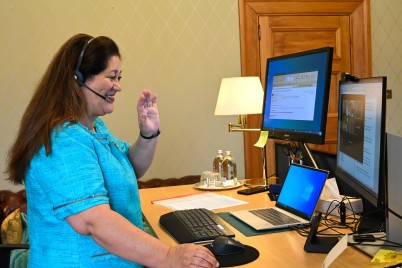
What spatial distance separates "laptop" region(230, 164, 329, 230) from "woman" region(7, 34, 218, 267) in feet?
1.31

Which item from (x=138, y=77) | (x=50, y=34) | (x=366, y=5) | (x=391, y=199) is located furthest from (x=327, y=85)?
(x=366, y=5)

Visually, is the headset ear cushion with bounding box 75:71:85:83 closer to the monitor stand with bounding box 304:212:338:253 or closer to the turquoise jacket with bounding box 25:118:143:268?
the turquoise jacket with bounding box 25:118:143:268

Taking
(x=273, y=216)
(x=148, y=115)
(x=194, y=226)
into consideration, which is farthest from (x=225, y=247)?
(x=148, y=115)

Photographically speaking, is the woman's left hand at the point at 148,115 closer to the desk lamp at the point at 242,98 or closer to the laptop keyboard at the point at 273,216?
the laptop keyboard at the point at 273,216

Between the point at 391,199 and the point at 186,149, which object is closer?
the point at 391,199

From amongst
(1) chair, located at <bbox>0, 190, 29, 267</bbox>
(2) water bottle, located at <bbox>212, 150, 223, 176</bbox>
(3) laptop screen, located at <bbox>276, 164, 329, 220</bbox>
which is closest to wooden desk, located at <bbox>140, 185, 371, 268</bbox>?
(3) laptop screen, located at <bbox>276, 164, 329, 220</bbox>

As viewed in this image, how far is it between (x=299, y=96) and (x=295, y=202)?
405mm

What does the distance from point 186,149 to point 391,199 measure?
97.5 inches

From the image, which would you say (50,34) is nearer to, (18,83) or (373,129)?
(18,83)

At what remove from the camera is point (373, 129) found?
50.8 inches

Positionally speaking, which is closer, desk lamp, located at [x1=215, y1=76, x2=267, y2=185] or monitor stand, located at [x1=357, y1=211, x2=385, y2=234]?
monitor stand, located at [x1=357, y1=211, x2=385, y2=234]

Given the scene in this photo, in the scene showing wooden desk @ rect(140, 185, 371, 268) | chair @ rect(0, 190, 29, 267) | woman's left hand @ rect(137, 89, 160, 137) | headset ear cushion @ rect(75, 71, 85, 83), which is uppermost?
headset ear cushion @ rect(75, 71, 85, 83)

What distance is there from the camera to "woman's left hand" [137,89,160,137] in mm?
1925

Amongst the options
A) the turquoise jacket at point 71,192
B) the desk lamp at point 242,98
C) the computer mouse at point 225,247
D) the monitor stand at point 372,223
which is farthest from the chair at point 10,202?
the monitor stand at point 372,223
